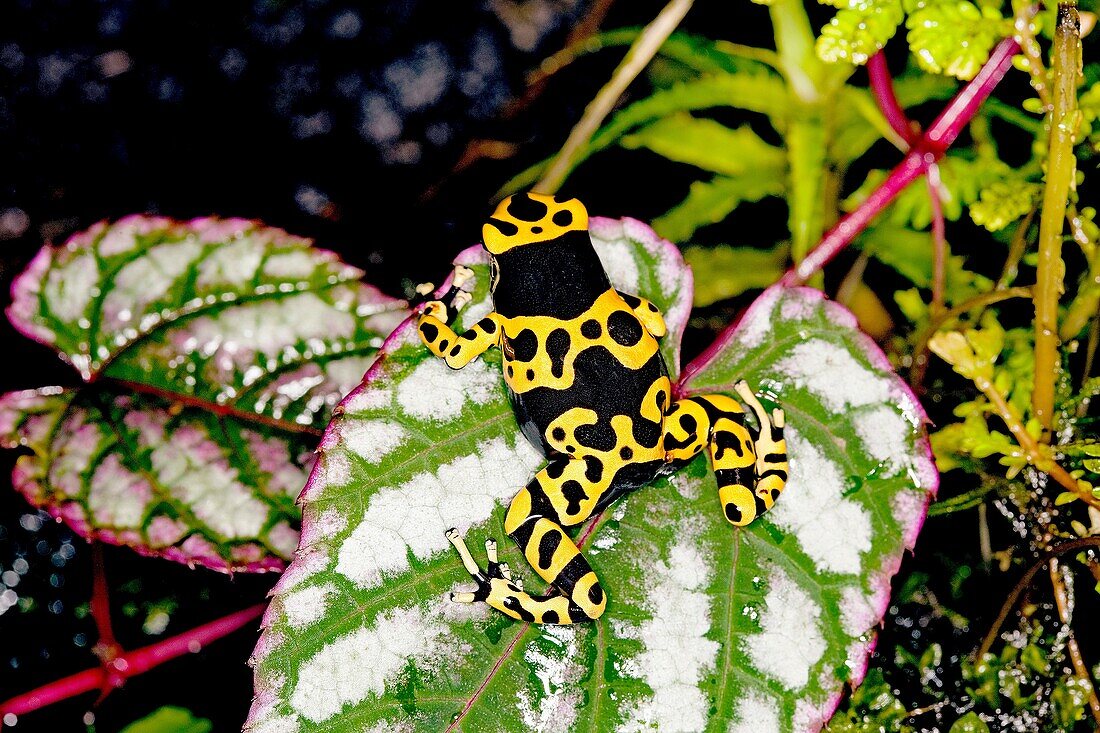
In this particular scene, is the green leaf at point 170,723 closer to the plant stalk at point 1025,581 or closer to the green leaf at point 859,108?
the plant stalk at point 1025,581

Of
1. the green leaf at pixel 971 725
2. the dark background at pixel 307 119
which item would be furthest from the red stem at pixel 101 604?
the green leaf at pixel 971 725

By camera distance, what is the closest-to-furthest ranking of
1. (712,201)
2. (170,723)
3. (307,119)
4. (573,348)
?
1. (573,348)
2. (170,723)
3. (712,201)
4. (307,119)

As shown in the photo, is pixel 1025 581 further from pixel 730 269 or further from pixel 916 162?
pixel 730 269

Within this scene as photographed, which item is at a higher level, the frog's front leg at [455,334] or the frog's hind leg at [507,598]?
the frog's front leg at [455,334]

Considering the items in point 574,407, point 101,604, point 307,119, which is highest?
point 307,119

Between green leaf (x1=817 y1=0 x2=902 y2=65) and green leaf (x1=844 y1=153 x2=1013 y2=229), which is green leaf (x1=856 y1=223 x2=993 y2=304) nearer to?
green leaf (x1=844 y1=153 x2=1013 y2=229)

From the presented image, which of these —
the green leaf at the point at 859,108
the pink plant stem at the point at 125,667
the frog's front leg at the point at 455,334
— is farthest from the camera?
the green leaf at the point at 859,108

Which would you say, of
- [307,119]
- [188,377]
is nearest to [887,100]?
[188,377]
